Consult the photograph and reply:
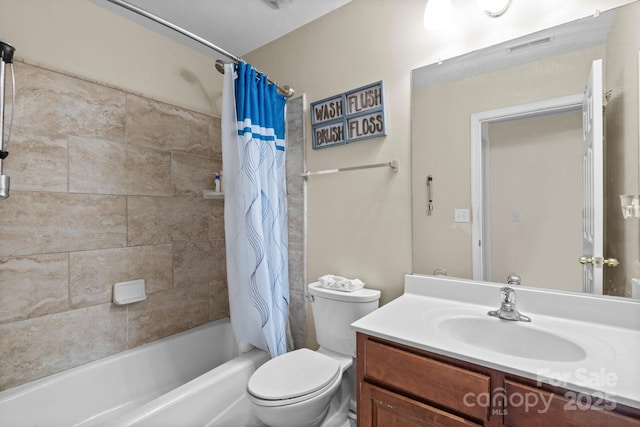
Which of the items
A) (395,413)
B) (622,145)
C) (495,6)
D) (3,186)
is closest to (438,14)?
(495,6)

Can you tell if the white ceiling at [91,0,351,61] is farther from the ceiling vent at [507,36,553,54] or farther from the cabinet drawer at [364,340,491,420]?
the cabinet drawer at [364,340,491,420]

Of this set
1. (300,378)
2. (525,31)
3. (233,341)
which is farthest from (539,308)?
(233,341)

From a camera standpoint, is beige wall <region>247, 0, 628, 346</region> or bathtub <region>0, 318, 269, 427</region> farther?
beige wall <region>247, 0, 628, 346</region>

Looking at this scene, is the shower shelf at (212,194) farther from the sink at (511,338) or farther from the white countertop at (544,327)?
the sink at (511,338)

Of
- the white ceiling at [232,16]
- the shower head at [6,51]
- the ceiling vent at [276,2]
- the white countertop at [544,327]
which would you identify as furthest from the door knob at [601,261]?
the shower head at [6,51]

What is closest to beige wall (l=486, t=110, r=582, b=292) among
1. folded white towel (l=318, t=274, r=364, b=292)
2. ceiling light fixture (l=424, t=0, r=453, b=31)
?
ceiling light fixture (l=424, t=0, r=453, b=31)

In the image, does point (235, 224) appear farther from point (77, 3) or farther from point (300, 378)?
point (77, 3)

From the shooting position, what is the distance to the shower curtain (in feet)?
5.65

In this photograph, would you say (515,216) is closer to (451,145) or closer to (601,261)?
(601,261)

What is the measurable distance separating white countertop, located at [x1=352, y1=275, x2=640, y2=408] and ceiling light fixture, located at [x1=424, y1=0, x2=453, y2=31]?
1227 millimetres

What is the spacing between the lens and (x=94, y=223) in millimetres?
1779

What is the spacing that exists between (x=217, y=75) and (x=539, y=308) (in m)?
2.57

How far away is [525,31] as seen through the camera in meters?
1.32

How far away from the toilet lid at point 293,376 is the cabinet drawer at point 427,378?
0.33 meters
